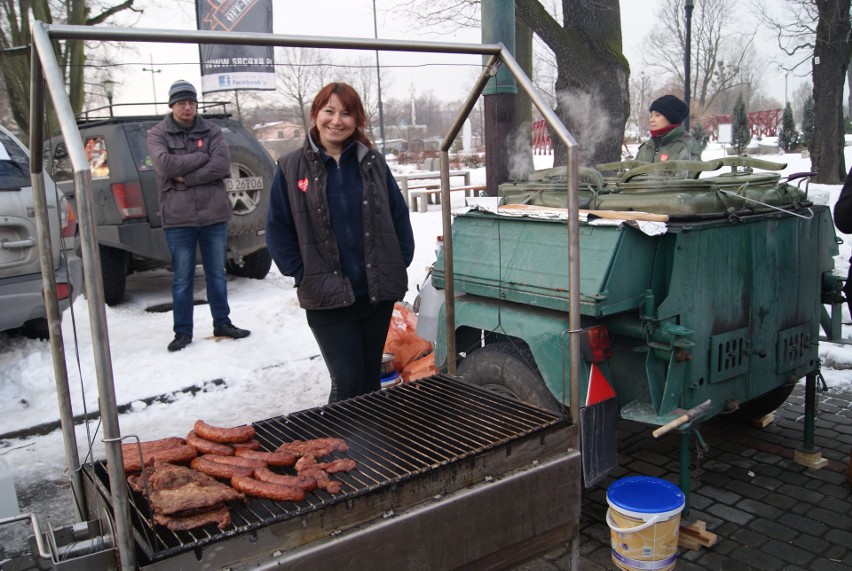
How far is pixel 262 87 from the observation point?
11695 mm

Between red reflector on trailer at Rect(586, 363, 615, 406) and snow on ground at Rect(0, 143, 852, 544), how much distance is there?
230 centimetres

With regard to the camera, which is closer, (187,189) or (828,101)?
(187,189)

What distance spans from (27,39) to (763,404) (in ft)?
49.7

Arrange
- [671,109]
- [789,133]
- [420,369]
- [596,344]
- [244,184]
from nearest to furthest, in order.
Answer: [596,344] < [420,369] < [671,109] < [244,184] < [789,133]

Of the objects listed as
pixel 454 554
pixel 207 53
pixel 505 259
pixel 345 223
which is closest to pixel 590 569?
pixel 454 554

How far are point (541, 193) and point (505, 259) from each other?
54 cm

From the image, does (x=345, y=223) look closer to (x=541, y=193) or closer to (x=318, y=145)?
(x=318, y=145)

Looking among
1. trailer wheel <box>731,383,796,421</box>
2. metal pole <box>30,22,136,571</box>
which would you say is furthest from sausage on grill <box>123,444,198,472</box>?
trailer wheel <box>731,383,796,421</box>

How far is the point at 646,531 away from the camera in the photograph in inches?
113

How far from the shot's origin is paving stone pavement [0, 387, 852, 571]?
315cm

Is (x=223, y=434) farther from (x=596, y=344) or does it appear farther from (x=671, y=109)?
(x=671, y=109)

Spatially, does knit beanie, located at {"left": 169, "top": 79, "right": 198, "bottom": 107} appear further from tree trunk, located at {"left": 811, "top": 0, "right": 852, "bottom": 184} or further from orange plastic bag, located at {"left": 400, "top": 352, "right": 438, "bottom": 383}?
Result: tree trunk, located at {"left": 811, "top": 0, "right": 852, "bottom": 184}

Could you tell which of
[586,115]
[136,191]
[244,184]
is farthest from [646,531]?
[586,115]

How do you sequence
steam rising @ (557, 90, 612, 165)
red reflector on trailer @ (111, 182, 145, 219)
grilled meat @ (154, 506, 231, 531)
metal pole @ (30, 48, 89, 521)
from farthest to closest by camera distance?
steam rising @ (557, 90, 612, 165) → red reflector on trailer @ (111, 182, 145, 219) → metal pole @ (30, 48, 89, 521) → grilled meat @ (154, 506, 231, 531)
